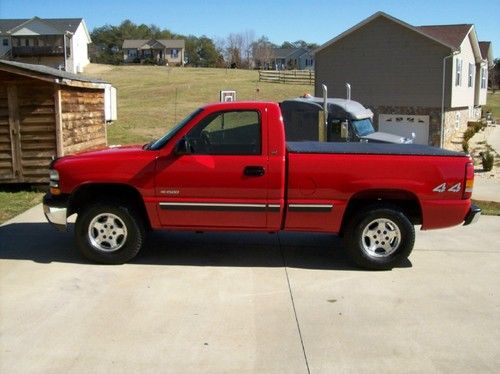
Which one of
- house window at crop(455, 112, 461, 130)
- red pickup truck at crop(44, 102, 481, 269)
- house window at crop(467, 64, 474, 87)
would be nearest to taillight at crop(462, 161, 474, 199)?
red pickup truck at crop(44, 102, 481, 269)

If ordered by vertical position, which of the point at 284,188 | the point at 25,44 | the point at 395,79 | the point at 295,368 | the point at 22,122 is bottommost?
the point at 295,368

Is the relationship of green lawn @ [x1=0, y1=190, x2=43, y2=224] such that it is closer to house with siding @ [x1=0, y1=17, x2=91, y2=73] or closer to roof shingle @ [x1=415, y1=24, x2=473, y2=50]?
roof shingle @ [x1=415, y1=24, x2=473, y2=50]

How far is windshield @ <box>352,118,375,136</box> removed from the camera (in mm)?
13205

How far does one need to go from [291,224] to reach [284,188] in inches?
16.2

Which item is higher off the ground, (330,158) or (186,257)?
(330,158)

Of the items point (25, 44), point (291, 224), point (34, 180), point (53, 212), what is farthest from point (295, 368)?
point (25, 44)

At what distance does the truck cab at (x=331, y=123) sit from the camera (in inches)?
516

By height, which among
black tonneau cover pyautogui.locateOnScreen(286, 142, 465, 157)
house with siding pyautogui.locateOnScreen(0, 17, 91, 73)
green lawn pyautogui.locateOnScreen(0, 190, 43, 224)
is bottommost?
green lawn pyautogui.locateOnScreen(0, 190, 43, 224)

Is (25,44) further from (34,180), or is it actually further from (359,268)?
(359,268)

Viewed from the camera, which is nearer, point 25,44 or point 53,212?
point 53,212

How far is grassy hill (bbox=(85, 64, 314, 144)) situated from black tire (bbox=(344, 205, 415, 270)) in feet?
51.3

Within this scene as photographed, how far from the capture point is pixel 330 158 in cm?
617

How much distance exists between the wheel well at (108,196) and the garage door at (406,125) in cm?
1906

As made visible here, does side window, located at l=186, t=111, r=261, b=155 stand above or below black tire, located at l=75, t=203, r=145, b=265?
above
